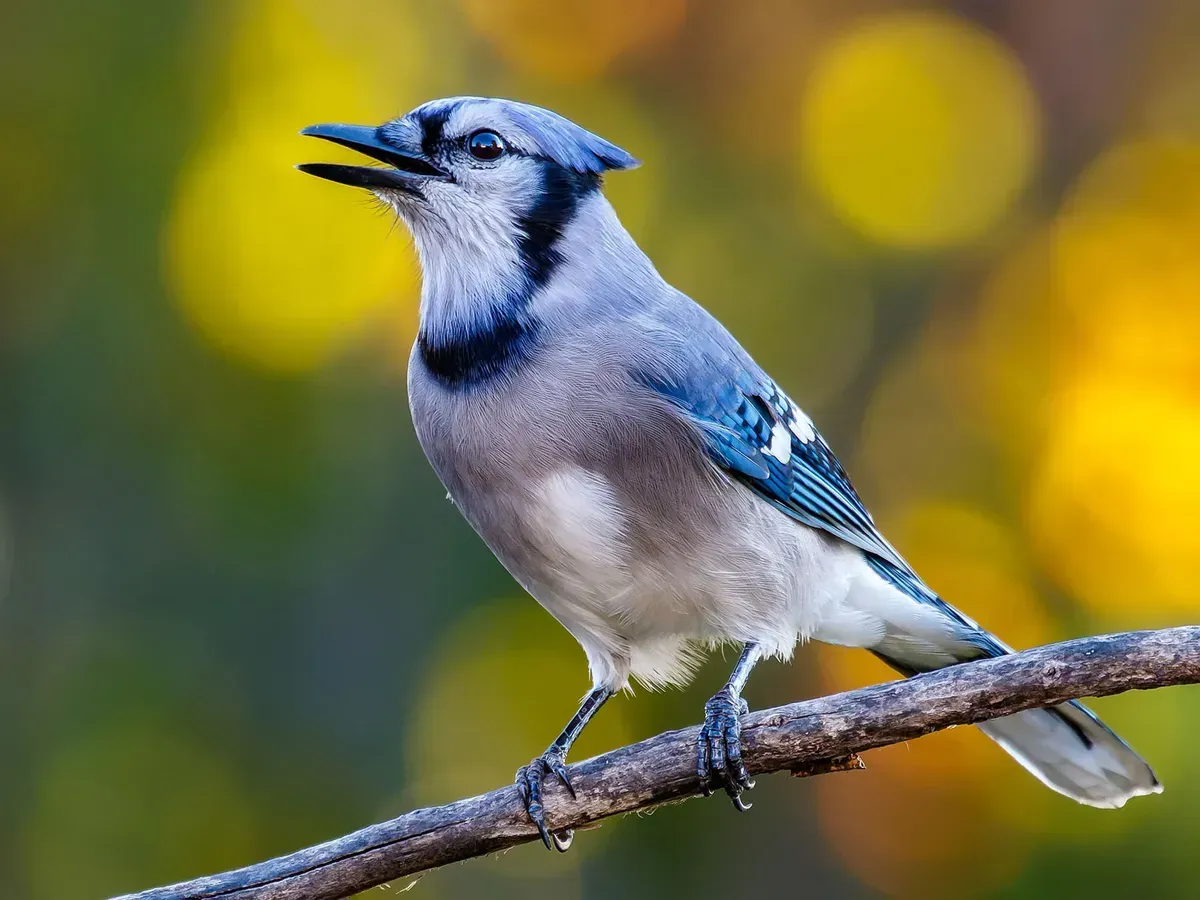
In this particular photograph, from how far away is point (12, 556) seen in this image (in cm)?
454

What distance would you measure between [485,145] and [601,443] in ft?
2.13

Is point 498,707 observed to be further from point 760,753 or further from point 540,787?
point 760,753

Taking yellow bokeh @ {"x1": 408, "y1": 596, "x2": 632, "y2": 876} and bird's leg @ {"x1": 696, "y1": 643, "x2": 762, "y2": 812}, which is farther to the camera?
yellow bokeh @ {"x1": 408, "y1": 596, "x2": 632, "y2": 876}

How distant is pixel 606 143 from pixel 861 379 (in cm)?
220

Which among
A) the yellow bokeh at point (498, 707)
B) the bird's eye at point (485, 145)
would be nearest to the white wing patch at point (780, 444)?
the bird's eye at point (485, 145)

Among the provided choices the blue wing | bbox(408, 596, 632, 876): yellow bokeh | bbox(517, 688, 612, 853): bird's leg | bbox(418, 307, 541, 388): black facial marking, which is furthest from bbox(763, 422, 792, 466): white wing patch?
bbox(408, 596, 632, 876): yellow bokeh

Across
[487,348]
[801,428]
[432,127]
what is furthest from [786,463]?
[432,127]

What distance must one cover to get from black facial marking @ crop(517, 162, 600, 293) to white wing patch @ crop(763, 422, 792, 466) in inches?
22.0

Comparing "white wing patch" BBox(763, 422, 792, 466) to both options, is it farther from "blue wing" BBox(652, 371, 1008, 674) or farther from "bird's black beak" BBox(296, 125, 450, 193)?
"bird's black beak" BBox(296, 125, 450, 193)

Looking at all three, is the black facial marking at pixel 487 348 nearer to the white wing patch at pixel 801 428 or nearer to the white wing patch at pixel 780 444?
the white wing patch at pixel 780 444

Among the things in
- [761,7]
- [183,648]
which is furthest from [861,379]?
[183,648]

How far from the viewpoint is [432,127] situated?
252cm

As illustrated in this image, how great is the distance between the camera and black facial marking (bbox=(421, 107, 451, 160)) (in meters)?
2.51

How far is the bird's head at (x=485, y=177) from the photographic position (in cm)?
249
